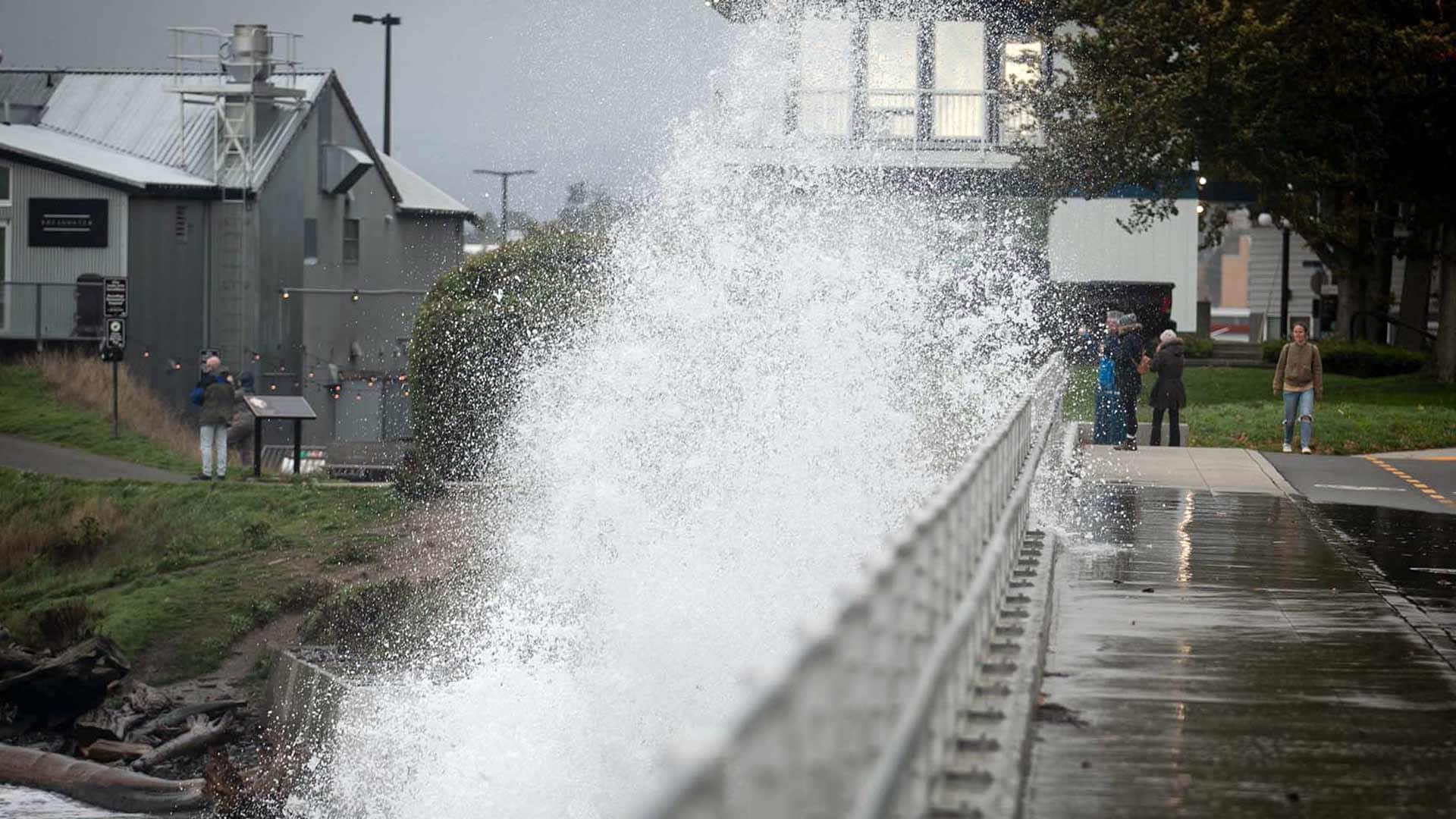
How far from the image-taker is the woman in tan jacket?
23.5m

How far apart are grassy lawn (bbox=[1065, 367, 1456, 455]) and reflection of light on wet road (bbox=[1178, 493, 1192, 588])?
8.67 m

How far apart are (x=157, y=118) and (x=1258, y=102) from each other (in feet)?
91.7

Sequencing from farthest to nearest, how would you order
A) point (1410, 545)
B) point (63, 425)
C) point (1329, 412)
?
point (63, 425), point (1329, 412), point (1410, 545)

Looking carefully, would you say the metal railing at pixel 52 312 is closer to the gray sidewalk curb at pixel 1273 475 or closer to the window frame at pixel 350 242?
the window frame at pixel 350 242

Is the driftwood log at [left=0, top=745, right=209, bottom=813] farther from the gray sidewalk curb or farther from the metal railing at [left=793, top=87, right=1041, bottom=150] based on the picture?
the metal railing at [left=793, top=87, right=1041, bottom=150]

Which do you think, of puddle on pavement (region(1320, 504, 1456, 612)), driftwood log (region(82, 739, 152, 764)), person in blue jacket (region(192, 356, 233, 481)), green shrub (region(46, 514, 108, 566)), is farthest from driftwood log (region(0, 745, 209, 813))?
puddle on pavement (region(1320, 504, 1456, 612))

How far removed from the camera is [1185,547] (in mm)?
14141

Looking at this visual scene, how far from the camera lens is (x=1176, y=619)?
10.8 m

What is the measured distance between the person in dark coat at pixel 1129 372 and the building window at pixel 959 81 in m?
13.2

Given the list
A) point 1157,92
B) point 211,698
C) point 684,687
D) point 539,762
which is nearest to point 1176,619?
point 684,687

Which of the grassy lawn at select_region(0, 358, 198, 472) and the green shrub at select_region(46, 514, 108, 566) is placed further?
the grassy lawn at select_region(0, 358, 198, 472)

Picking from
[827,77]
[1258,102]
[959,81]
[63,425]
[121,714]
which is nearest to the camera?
[121,714]

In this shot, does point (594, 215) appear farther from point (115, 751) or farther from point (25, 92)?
point (25, 92)

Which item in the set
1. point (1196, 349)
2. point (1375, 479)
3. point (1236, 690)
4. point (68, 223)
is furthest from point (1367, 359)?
point (1236, 690)
